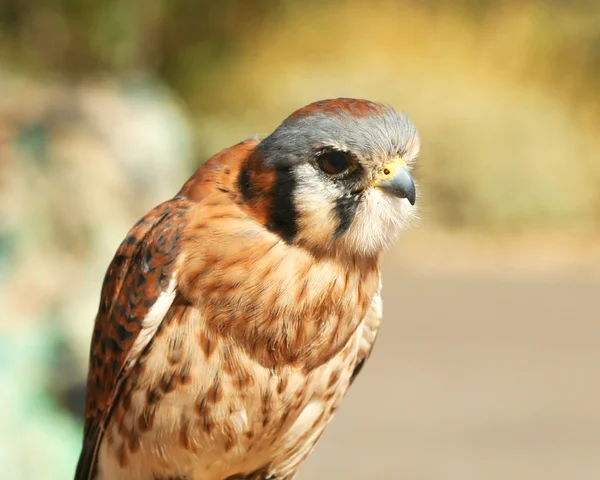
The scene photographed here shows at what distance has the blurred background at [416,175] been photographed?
6535mm

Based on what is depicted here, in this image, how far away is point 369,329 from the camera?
11.1 feet

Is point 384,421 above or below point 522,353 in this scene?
below

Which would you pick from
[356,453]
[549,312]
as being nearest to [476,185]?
[549,312]

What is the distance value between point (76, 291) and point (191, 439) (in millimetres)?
3629

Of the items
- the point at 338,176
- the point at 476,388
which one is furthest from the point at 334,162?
the point at 476,388

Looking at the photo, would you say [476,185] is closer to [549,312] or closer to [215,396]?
[549,312]

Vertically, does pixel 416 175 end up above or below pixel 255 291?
above

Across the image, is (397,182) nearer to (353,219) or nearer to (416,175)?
(353,219)

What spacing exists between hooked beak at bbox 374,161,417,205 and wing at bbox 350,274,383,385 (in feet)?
1.64

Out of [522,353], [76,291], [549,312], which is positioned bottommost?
[76,291]

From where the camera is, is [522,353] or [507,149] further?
[507,149]

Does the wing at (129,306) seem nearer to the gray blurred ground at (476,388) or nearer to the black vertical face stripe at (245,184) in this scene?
the black vertical face stripe at (245,184)

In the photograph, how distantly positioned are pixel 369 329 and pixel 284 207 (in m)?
0.69

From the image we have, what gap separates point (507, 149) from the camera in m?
14.0
